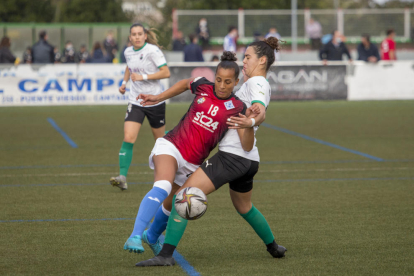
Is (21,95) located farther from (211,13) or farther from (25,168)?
(211,13)

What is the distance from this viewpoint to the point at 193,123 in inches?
201

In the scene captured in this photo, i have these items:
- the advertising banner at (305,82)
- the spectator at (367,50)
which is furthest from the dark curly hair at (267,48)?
the spectator at (367,50)

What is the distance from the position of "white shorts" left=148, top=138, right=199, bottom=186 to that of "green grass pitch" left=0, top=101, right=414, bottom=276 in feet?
2.16

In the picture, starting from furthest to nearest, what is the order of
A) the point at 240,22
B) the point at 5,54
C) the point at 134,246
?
the point at 240,22, the point at 5,54, the point at 134,246

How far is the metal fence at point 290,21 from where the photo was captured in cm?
3158

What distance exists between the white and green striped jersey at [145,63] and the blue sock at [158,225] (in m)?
3.88

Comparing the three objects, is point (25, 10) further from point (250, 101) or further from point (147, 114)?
point (250, 101)

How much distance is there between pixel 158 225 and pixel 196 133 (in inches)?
31.0

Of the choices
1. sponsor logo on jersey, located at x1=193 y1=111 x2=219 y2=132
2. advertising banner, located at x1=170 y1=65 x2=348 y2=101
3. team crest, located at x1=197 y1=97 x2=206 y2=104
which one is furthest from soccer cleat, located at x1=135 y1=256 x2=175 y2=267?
advertising banner, located at x1=170 y1=65 x2=348 y2=101

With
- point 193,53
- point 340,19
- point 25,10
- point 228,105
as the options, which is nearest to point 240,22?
point 340,19

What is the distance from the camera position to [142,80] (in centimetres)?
870

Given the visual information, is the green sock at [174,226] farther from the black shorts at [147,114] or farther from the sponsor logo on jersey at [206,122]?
the black shorts at [147,114]

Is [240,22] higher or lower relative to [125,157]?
higher

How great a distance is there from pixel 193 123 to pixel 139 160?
20.1ft
